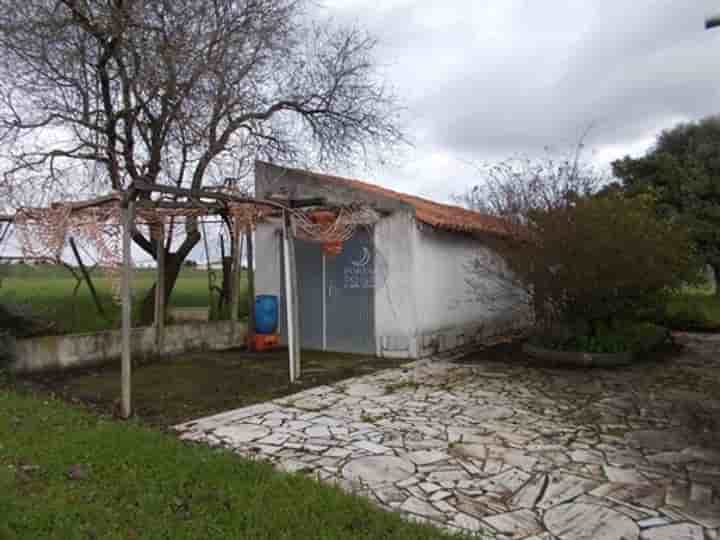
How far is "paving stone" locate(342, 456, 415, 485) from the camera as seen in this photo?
3938mm

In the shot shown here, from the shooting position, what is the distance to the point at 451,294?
1018 centimetres

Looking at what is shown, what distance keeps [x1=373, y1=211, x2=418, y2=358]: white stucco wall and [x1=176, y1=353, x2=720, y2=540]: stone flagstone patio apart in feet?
5.53

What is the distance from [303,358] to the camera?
9.23 meters

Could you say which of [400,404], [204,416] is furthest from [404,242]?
[204,416]

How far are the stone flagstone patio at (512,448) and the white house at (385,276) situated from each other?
1975 mm

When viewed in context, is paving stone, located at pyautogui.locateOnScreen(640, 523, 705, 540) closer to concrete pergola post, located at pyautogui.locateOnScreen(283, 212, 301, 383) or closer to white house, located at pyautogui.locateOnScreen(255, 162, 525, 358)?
concrete pergola post, located at pyautogui.locateOnScreen(283, 212, 301, 383)

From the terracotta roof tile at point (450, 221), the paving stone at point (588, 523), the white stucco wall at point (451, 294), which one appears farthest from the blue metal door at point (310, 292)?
the paving stone at point (588, 523)

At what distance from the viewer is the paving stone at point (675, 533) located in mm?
3053

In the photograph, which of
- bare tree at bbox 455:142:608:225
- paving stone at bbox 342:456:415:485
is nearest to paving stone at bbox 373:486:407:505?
paving stone at bbox 342:456:415:485

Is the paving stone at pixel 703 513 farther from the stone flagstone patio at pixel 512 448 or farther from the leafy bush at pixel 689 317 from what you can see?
the leafy bush at pixel 689 317

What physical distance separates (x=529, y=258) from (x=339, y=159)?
461 centimetres

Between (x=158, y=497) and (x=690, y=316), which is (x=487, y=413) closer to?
(x=158, y=497)

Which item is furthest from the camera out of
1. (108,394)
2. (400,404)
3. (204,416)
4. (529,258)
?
(529,258)

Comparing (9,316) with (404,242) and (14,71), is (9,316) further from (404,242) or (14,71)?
(404,242)
